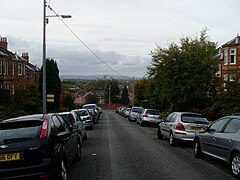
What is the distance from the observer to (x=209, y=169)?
382 inches

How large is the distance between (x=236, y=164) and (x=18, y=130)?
4.86 metres

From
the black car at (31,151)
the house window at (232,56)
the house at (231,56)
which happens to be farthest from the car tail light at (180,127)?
the house window at (232,56)

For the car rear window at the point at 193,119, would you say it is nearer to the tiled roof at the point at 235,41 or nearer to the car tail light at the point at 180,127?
the car tail light at the point at 180,127

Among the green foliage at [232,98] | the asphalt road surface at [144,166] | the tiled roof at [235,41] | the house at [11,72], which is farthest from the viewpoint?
the tiled roof at [235,41]

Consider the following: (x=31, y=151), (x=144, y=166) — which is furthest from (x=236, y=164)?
(x=31, y=151)

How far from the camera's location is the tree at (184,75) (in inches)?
1137

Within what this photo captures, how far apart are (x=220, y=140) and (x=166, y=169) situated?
1605 mm

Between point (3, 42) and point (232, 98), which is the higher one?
point (3, 42)

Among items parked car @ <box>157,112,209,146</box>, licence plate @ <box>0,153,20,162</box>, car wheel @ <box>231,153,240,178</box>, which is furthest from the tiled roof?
licence plate @ <box>0,153,20,162</box>

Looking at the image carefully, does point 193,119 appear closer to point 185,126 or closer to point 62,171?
point 185,126

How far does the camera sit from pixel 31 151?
22.1ft

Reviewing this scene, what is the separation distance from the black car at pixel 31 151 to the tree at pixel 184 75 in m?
21.8

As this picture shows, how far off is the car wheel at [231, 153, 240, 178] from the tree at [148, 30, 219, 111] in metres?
19.7

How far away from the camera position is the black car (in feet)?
21.8
